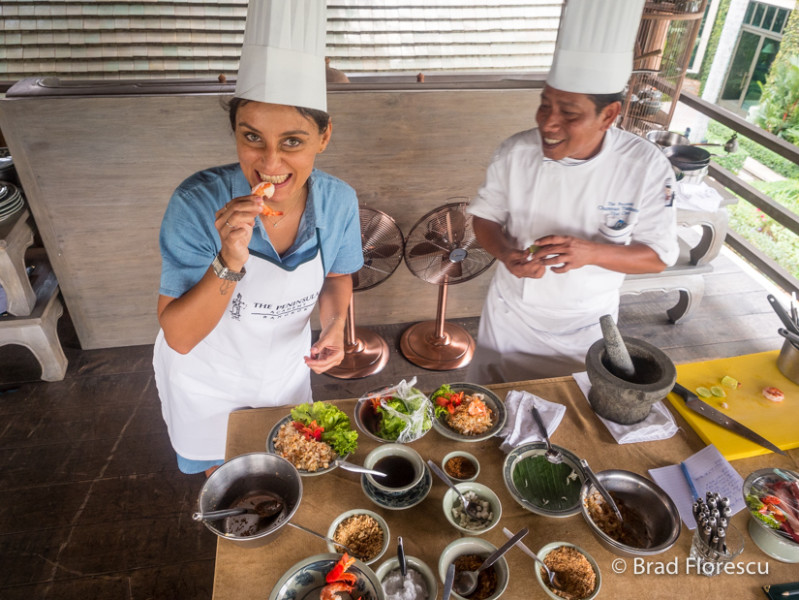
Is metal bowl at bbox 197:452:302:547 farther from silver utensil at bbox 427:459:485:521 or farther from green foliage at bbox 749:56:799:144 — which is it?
green foliage at bbox 749:56:799:144

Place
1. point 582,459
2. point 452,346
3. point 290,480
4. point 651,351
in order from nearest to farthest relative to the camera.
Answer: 1. point 290,480
2. point 582,459
3. point 651,351
4. point 452,346

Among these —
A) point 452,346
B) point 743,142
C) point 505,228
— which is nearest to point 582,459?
point 505,228

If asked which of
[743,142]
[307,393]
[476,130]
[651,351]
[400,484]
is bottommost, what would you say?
[743,142]

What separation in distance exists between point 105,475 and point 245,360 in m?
1.65

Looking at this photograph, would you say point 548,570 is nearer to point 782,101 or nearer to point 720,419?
point 720,419

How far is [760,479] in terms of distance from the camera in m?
1.71

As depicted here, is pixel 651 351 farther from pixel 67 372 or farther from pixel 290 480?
pixel 67 372

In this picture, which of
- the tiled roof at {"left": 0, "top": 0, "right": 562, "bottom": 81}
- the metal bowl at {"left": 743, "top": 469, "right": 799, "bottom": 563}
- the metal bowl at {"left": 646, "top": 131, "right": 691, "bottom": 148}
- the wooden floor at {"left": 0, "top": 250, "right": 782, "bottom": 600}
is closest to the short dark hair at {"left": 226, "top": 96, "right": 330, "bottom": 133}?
the metal bowl at {"left": 743, "top": 469, "right": 799, "bottom": 563}

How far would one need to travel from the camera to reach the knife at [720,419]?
1940 mm

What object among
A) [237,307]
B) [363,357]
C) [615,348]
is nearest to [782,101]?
[363,357]

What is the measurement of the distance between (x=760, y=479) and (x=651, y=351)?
536mm

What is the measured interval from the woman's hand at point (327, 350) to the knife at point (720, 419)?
1374mm

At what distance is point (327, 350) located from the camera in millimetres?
2111

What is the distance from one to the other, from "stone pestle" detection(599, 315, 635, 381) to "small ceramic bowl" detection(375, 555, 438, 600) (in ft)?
3.33
